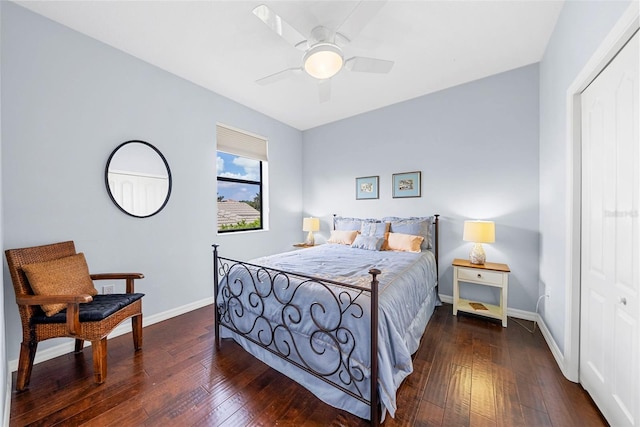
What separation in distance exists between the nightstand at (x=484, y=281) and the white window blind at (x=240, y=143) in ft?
11.0

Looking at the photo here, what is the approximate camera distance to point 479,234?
108 inches

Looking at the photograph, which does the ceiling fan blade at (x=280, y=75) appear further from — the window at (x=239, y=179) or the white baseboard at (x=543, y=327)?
the white baseboard at (x=543, y=327)

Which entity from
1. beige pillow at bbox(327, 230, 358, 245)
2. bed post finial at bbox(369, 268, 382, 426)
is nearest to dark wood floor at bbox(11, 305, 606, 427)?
bed post finial at bbox(369, 268, 382, 426)

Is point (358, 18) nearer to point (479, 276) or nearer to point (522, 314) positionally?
point (479, 276)

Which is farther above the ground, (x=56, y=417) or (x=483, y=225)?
(x=483, y=225)

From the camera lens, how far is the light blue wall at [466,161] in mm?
2844

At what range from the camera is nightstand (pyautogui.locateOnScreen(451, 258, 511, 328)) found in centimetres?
265

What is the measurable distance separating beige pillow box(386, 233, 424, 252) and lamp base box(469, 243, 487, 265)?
0.59 meters

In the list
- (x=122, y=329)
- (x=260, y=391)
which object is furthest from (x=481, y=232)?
(x=122, y=329)

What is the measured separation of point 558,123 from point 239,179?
12.9ft

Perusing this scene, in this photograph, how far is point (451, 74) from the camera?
2988 millimetres

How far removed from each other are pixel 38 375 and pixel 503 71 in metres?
5.45

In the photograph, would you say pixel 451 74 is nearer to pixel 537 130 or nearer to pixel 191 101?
pixel 537 130

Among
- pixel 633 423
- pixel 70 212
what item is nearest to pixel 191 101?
pixel 70 212
